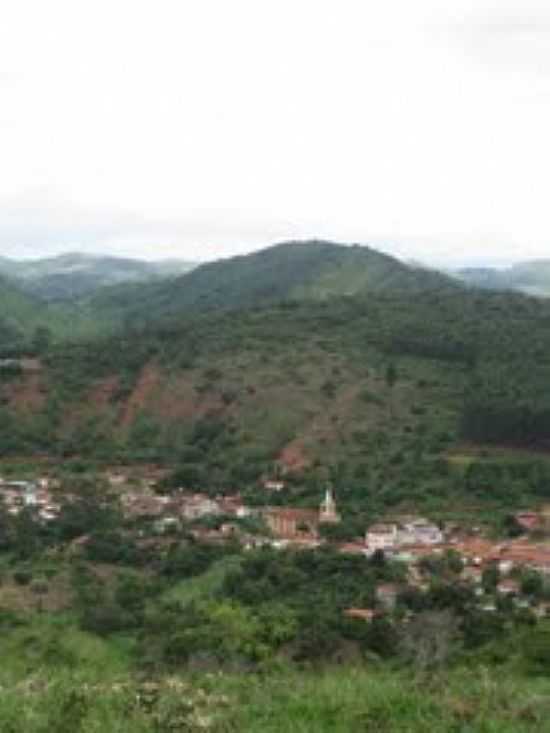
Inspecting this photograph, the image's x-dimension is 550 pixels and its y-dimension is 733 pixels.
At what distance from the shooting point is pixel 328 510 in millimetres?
51969

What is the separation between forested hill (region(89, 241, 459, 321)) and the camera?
448ft

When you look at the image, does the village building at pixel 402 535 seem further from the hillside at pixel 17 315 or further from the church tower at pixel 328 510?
the hillside at pixel 17 315

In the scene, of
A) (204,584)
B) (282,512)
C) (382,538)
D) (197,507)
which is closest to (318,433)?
(282,512)

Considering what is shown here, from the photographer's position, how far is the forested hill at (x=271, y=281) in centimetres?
13650

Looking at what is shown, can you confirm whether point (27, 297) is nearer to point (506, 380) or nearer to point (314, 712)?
point (506, 380)

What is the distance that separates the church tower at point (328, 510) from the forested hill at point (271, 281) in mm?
70443

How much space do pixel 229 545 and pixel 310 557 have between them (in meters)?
3.88

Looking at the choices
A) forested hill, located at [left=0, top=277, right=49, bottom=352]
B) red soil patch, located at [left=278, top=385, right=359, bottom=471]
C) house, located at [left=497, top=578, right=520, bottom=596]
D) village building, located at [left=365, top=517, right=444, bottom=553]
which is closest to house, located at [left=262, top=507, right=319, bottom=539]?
village building, located at [left=365, top=517, right=444, bottom=553]

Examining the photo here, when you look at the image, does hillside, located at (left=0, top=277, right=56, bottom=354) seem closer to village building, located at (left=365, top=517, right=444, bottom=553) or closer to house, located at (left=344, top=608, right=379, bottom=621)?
village building, located at (left=365, top=517, right=444, bottom=553)

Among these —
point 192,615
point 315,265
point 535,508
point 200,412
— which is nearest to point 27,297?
point 315,265

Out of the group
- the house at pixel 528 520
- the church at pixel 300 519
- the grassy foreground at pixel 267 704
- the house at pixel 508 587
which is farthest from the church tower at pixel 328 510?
the grassy foreground at pixel 267 704

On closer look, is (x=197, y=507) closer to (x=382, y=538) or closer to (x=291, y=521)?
(x=291, y=521)

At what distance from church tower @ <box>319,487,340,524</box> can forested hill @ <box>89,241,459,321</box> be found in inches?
2773

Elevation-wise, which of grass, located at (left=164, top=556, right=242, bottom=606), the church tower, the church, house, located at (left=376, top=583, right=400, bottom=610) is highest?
house, located at (left=376, top=583, right=400, bottom=610)
